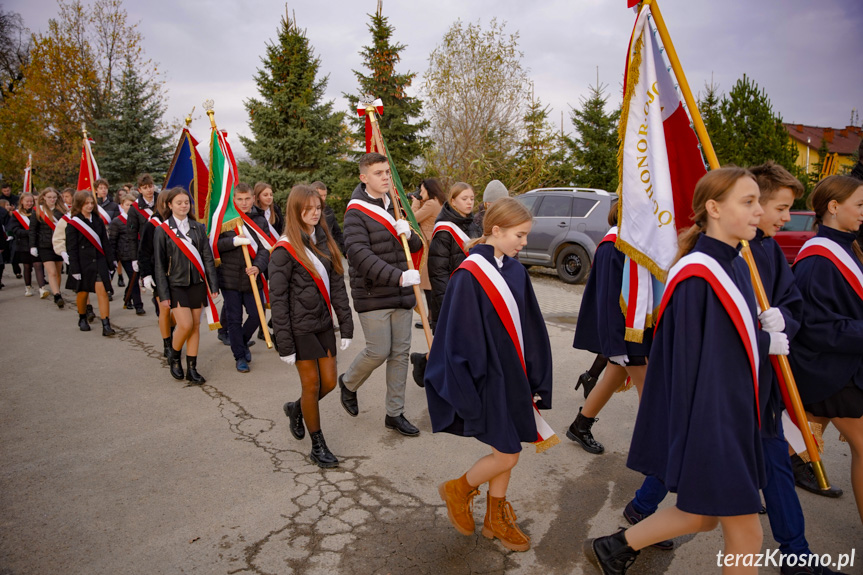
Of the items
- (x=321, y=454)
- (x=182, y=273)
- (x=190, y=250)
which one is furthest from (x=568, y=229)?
(x=321, y=454)

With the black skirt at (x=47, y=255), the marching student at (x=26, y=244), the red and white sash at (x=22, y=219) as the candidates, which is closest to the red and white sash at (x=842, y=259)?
the black skirt at (x=47, y=255)

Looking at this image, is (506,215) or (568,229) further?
(568,229)

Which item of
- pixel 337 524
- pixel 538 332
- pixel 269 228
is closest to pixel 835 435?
pixel 538 332

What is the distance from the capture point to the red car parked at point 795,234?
12.4m

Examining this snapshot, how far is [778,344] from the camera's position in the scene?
101 inches

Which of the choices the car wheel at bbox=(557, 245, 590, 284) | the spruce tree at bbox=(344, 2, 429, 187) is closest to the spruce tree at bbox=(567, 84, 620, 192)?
the spruce tree at bbox=(344, 2, 429, 187)

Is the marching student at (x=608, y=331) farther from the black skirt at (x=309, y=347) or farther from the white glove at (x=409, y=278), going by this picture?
the black skirt at (x=309, y=347)

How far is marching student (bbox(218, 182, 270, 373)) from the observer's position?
645 centimetres

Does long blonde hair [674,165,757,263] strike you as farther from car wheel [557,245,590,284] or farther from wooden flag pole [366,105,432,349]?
car wheel [557,245,590,284]

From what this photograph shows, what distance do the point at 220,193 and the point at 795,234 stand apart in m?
11.9

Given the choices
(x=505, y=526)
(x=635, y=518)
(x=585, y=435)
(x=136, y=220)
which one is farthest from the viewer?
(x=136, y=220)

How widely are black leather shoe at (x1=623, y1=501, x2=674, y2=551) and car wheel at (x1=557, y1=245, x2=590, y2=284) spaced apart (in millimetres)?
8815

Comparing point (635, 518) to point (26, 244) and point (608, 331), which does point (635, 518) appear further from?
point (26, 244)

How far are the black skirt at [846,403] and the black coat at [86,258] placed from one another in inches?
329
